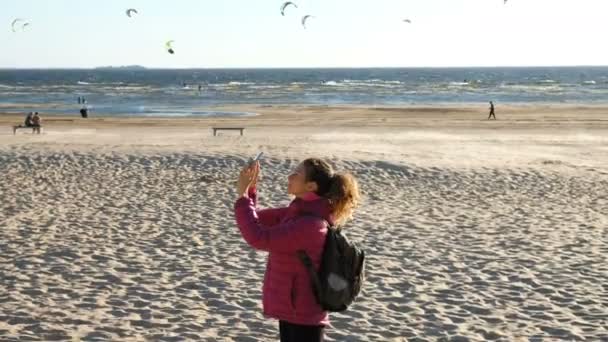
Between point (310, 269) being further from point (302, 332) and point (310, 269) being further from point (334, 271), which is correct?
point (302, 332)

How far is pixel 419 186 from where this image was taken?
46.7 ft

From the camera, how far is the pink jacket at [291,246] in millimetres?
3537

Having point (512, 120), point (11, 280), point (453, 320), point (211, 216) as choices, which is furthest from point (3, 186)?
point (512, 120)

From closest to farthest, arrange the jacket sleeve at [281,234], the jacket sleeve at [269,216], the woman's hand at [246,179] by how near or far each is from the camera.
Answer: the jacket sleeve at [281,234] → the woman's hand at [246,179] → the jacket sleeve at [269,216]

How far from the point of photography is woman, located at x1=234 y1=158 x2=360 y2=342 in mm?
3545

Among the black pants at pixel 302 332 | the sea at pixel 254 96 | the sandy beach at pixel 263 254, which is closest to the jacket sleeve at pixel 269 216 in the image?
the black pants at pixel 302 332

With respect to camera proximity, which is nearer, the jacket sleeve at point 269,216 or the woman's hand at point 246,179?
the woman's hand at point 246,179

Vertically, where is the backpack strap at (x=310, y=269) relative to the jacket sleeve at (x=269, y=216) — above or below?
below

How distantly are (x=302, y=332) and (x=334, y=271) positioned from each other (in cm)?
35

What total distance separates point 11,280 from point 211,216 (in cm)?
399

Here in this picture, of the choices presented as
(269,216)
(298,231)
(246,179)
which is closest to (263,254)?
(269,216)

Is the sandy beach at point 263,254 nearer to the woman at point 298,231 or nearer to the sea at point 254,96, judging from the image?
the woman at point 298,231

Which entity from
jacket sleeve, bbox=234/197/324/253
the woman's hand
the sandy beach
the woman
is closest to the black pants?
the woman

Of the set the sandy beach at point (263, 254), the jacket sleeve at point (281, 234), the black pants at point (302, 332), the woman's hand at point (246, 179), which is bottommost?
the sandy beach at point (263, 254)
